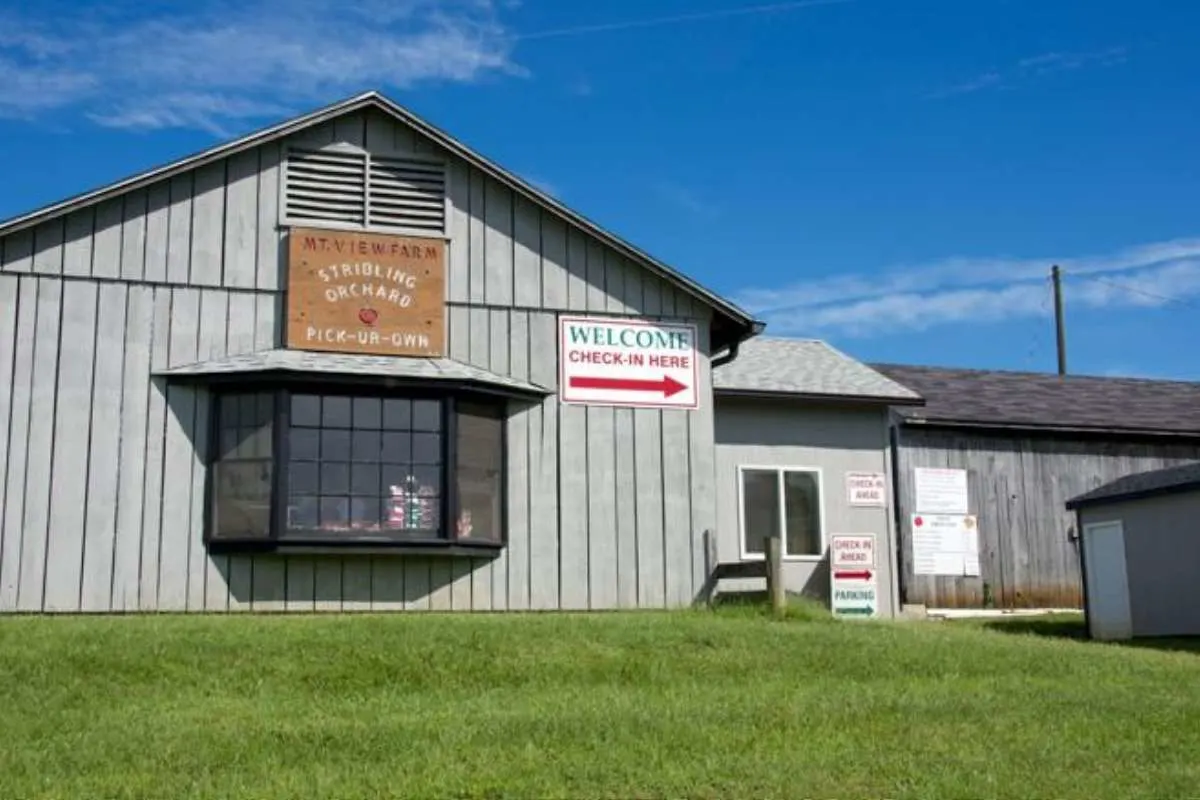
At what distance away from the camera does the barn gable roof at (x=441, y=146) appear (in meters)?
15.7

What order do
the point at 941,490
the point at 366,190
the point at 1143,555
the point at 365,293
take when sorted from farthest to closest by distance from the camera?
the point at 941,490 → the point at 1143,555 → the point at 366,190 → the point at 365,293

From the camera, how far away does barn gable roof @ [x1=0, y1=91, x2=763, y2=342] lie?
51.5ft

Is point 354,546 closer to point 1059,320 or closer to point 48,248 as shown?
point 48,248

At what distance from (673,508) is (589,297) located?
266cm

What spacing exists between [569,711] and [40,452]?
24.2ft

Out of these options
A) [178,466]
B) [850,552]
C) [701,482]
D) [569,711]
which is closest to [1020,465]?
[850,552]

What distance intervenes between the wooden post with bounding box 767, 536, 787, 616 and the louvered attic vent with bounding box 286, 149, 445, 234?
524 cm

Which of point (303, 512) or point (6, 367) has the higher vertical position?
point (6, 367)

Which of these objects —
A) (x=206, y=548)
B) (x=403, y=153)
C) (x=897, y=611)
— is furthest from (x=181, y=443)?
(x=897, y=611)

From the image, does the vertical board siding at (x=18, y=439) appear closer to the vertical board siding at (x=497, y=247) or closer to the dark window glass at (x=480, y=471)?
the dark window glass at (x=480, y=471)

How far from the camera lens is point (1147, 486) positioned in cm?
2075

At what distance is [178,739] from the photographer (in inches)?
381

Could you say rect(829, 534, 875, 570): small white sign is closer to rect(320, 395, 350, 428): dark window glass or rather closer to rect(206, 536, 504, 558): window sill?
rect(206, 536, 504, 558): window sill

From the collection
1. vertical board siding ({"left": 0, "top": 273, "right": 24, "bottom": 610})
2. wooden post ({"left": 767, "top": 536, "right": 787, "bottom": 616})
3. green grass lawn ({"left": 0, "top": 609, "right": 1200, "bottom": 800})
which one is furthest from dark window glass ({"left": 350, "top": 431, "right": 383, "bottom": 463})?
wooden post ({"left": 767, "top": 536, "right": 787, "bottom": 616})
